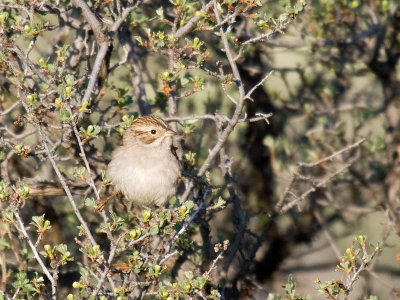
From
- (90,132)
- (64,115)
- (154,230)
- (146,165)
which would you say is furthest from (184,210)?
(146,165)

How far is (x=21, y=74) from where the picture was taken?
619cm

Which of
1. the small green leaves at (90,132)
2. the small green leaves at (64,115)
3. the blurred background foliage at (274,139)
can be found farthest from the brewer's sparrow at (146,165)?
the small green leaves at (64,115)

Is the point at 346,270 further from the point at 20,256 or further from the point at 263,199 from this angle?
the point at 263,199

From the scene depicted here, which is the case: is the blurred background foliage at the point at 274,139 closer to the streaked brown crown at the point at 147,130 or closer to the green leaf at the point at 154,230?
the streaked brown crown at the point at 147,130

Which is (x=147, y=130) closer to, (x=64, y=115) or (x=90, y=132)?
(x=90, y=132)

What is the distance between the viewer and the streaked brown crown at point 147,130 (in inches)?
281

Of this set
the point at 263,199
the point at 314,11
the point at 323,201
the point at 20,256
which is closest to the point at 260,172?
the point at 263,199

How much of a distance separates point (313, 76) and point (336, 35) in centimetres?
101

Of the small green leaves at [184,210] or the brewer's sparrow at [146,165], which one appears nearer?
the small green leaves at [184,210]

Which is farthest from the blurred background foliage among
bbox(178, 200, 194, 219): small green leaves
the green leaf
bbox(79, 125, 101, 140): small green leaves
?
the green leaf

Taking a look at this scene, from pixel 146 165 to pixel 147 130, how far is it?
39 cm

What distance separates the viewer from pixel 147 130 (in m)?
7.24

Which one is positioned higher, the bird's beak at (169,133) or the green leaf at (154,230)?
the green leaf at (154,230)

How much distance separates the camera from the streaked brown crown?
23.4ft
